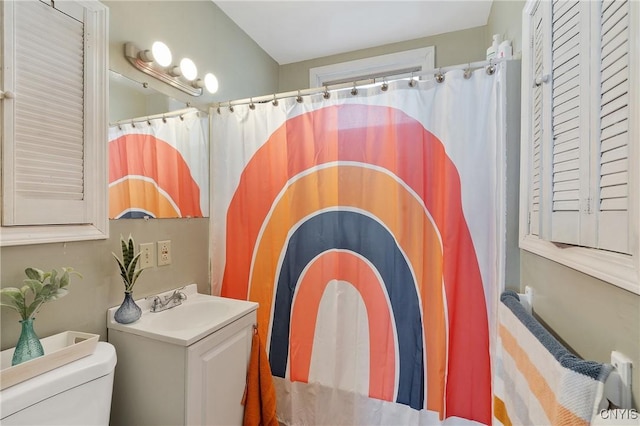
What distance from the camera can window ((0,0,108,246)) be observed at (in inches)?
37.5

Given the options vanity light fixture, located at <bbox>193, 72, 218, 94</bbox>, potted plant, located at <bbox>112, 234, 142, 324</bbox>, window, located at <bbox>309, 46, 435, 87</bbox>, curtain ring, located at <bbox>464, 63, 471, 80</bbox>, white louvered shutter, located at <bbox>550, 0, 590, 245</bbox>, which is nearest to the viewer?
white louvered shutter, located at <bbox>550, 0, 590, 245</bbox>

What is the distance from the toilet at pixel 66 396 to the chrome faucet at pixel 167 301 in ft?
1.24

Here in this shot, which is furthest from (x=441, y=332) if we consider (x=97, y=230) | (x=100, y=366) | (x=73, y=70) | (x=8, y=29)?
(x=8, y=29)

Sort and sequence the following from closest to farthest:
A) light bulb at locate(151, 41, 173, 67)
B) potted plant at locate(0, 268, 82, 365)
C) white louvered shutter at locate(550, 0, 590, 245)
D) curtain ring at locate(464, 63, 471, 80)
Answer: white louvered shutter at locate(550, 0, 590, 245) < potted plant at locate(0, 268, 82, 365) < curtain ring at locate(464, 63, 471, 80) < light bulb at locate(151, 41, 173, 67)

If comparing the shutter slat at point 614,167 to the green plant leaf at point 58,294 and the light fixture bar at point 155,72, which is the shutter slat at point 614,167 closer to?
the green plant leaf at point 58,294

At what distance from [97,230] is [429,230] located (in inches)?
59.9

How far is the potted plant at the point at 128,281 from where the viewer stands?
122 centimetres

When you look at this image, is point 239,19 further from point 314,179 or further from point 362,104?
point 314,179

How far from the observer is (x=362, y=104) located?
1.49 m

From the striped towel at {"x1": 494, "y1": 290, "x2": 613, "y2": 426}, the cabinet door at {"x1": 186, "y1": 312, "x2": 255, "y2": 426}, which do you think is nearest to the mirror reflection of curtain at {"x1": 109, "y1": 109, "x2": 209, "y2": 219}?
the cabinet door at {"x1": 186, "y1": 312, "x2": 255, "y2": 426}

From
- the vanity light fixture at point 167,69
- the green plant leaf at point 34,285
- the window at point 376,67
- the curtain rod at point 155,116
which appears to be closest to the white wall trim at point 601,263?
the green plant leaf at point 34,285

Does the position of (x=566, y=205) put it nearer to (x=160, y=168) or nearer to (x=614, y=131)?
(x=614, y=131)

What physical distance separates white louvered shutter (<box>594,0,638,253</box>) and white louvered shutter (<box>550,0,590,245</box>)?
1.7 inches

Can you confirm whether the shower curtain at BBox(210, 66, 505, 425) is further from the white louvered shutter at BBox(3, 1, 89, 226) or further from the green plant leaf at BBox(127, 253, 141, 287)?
the white louvered shutter at BBox(3, 1, 89, 226)
